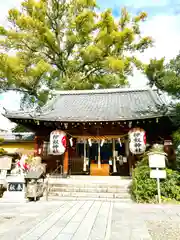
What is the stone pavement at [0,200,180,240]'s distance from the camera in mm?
4027

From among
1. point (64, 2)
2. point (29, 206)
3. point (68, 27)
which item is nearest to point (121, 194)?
point (29, 206)

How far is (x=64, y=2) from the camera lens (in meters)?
21.1

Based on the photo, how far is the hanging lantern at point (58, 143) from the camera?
11.2 m

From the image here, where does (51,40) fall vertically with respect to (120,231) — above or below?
above

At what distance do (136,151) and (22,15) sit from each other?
57.3 feet

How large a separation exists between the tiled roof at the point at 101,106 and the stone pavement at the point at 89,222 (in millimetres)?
5161

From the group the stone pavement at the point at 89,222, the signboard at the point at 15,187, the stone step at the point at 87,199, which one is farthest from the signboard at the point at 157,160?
the signboard at the point at 15,187

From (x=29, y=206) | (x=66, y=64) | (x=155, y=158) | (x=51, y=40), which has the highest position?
(x=51, y=40)

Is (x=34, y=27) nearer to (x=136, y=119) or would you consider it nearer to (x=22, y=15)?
(x=22, y=15)

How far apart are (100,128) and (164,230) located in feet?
26.7

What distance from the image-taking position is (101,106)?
1401cm

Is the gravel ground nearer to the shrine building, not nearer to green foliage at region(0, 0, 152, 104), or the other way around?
the shrine building

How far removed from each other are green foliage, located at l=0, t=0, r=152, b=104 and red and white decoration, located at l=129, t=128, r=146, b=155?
1131 cm

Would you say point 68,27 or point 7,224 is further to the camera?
point 68,27
